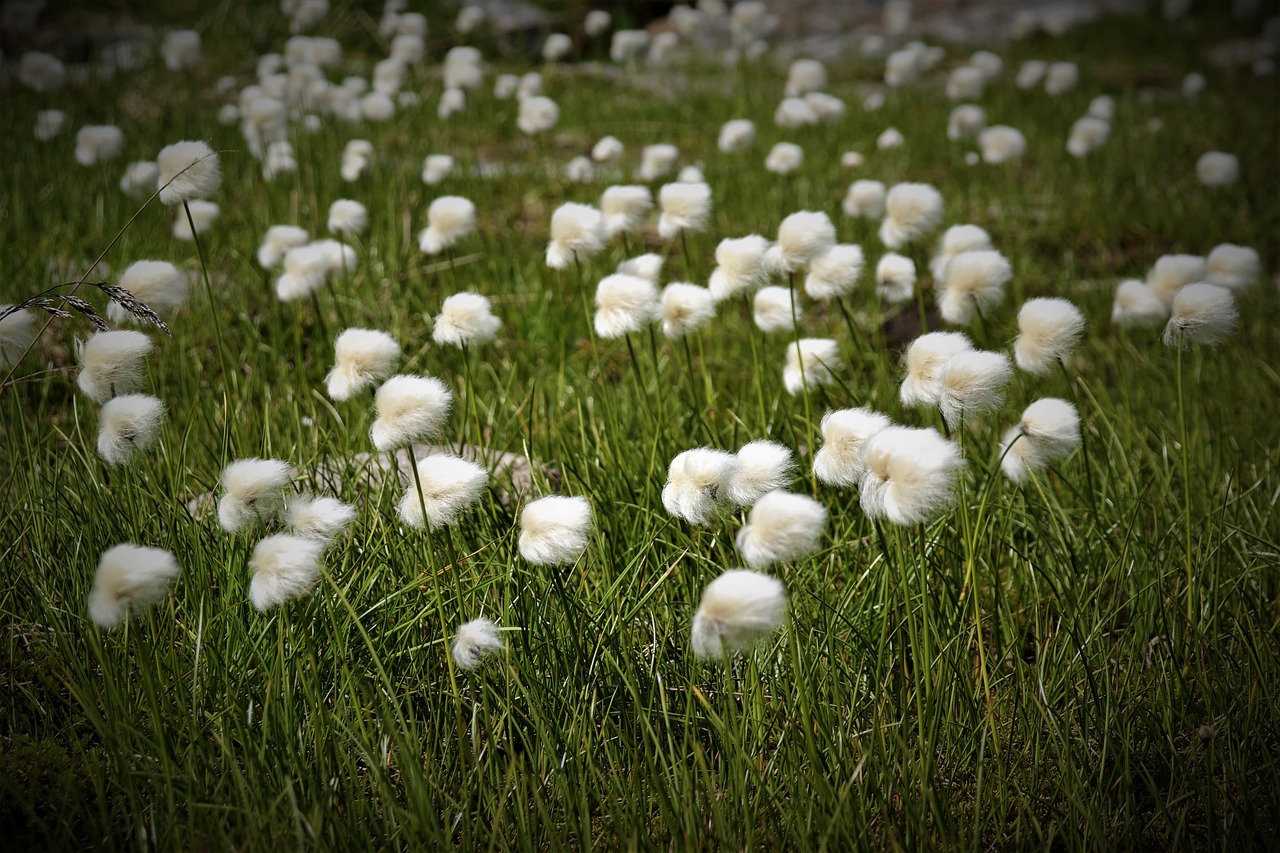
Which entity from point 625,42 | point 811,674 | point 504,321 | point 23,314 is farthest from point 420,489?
point 625,42

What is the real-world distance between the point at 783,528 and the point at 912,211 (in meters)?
1.49

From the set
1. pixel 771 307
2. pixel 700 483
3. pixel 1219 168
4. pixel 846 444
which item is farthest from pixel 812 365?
pixel 1219 168

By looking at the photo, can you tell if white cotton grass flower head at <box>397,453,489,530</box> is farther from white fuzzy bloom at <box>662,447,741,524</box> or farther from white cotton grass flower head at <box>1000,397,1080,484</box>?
white cotton grass flower head at <box>1000,397,1080,484</box>

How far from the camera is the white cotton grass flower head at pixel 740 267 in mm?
1934

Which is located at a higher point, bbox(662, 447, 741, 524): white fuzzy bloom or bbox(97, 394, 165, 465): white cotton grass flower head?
bbox(97, 394, 165, 465): white cotton grass flower head

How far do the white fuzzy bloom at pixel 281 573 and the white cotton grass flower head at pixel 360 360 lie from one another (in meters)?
0.41

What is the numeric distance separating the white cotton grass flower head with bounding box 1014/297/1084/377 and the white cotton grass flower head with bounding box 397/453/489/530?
1009mm

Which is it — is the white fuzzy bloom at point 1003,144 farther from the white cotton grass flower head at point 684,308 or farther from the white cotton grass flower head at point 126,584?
the white cotton grass flower head at point 126,584

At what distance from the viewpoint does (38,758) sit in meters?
1.36

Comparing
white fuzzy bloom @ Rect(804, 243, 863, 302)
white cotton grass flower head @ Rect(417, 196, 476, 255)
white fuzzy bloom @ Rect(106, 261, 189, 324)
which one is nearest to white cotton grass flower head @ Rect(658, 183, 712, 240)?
white fuzzy bloom @ Rect(804, 243, 863, 302)

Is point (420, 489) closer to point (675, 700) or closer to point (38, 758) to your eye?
point (675, 700)

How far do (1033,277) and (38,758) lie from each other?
13.2ft

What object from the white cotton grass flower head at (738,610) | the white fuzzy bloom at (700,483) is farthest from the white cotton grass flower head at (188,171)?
the white cotton grass flower head at (738,610)

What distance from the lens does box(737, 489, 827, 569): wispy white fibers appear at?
1.10m
